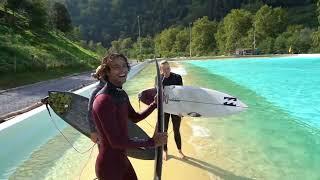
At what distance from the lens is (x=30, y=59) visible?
1051 inches

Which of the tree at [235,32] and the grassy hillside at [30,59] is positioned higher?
the tree at [235,32]

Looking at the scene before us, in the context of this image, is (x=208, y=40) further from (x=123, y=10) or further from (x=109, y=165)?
(x=109, y=165)

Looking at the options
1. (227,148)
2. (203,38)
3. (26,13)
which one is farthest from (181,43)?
(227,148)

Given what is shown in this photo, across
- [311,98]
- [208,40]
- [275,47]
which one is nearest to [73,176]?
[311,98]

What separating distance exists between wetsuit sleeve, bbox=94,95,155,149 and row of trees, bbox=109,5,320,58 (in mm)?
53830

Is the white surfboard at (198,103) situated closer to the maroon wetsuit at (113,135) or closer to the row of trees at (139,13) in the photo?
the maroon wetsuit at (113,135)

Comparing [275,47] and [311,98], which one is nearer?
[311,98]

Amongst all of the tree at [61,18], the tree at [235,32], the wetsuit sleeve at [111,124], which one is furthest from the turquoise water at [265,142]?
the tree at [235,32]

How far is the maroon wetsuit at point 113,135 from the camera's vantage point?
315cm

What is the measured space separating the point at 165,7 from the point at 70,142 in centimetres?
14319

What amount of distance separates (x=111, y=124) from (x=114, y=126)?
0.08 feet

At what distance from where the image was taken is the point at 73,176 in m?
7.12

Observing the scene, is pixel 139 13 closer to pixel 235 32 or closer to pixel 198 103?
pixel 235 32

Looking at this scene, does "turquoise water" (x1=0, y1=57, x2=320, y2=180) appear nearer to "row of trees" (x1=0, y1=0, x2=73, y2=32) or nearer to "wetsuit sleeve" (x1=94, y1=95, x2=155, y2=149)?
"wetsuit sleeve" (x1=94, y1=95, x2=155, y2=149)
